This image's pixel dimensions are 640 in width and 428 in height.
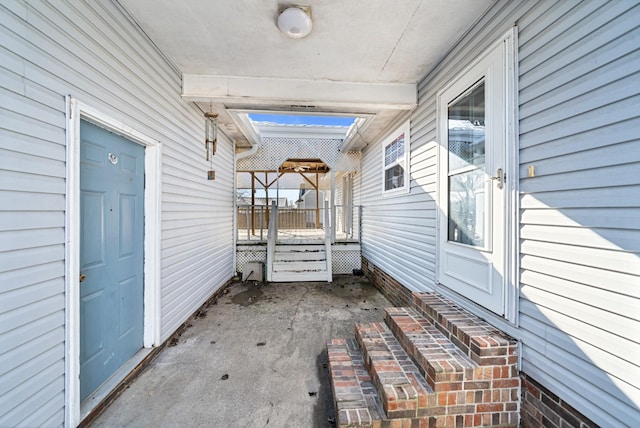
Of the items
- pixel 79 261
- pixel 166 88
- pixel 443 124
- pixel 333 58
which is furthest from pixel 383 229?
pixel 79 261

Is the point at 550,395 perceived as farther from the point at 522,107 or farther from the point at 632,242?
the point at 522,107

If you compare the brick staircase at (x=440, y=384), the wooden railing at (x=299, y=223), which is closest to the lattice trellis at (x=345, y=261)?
A: the wooden railing at (x=299, y=223)

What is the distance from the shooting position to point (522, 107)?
185 centimetres

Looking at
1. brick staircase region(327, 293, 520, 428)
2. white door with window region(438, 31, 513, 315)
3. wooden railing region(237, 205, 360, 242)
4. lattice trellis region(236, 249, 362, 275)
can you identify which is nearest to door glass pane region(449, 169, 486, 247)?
white door with window region(438, 31, 513, 315)

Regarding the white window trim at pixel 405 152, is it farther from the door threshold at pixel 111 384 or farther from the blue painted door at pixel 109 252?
the door threshold at pixel 111 384

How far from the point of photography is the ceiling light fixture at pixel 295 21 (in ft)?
7.09

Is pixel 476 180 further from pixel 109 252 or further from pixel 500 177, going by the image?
pixel 109 252

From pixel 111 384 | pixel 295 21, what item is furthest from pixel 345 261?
pixel 295 21

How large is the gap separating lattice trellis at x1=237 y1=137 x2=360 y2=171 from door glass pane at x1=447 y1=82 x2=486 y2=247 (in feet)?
13.8

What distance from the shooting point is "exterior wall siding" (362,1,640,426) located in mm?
1273

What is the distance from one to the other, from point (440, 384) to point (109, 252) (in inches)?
111

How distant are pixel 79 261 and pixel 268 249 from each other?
12.8ft

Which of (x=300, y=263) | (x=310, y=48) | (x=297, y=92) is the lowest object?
(x=300, y=263)

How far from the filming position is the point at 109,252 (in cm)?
223
